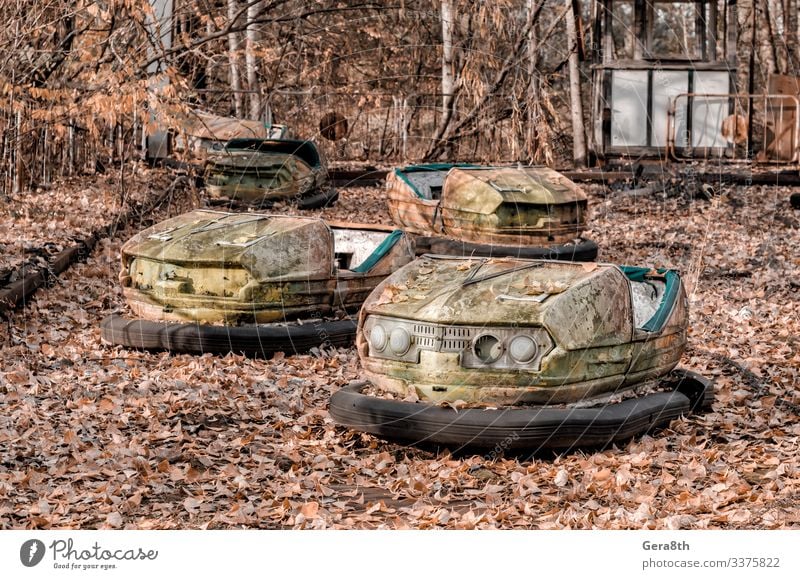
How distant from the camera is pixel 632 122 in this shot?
15625 mm

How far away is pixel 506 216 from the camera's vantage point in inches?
366

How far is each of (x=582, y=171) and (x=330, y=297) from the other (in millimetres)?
8103

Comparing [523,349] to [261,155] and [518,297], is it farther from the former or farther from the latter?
[261,155]

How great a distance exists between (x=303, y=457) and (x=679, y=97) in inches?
455

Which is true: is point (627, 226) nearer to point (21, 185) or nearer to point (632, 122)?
point (632, 122)

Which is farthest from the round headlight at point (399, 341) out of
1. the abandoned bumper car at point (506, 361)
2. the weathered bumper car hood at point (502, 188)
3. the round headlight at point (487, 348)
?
the weathered bumper car hood at point (502, 188)

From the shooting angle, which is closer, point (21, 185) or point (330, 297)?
point (330, 297)

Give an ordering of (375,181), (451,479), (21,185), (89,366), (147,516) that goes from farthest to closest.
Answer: (375,181) → (21,185) → (89,366) → (451,479) → (147,516)

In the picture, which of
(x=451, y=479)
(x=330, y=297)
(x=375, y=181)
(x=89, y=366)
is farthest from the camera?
(x=375, y=181)

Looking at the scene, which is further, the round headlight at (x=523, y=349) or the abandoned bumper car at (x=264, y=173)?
the abandoned bumper car at (x=264, y=173)

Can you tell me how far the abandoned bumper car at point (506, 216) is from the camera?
30.5 feet

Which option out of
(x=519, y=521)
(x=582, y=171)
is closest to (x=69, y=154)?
(x=582, y=171)

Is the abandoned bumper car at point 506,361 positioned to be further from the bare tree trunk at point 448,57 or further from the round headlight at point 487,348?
the bare tree trunk at point 448,57

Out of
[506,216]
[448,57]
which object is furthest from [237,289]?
[448,57]
